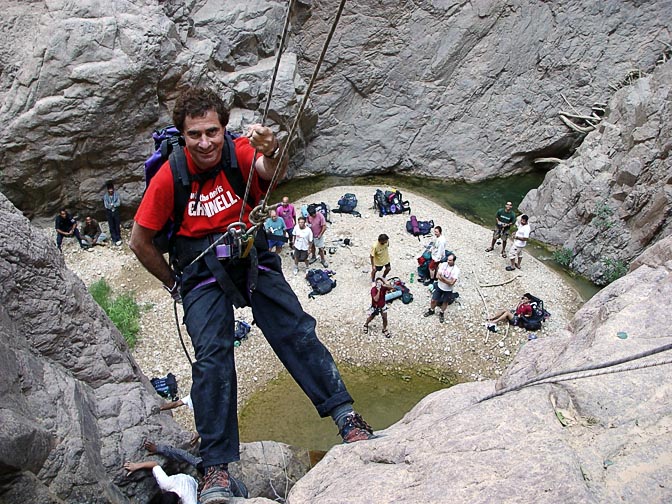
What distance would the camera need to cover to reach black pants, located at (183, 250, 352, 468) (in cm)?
318

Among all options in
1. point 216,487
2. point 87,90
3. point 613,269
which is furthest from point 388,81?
point 216,487

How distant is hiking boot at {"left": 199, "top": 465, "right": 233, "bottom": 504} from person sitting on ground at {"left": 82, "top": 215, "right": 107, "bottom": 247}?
9860mm

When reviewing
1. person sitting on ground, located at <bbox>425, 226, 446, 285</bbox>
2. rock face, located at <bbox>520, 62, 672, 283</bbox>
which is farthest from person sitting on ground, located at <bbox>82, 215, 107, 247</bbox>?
rock face, located at <bbox>520, 62, 672, 283</bbox>

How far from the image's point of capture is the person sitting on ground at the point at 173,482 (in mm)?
3654

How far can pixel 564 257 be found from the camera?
1248cm

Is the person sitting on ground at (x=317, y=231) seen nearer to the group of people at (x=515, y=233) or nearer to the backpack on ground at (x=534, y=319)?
the group of people at (x=515, y=233)

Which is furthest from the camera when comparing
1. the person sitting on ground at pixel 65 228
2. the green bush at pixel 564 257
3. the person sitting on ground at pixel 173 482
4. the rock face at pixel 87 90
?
the green bush at pixel 564 257

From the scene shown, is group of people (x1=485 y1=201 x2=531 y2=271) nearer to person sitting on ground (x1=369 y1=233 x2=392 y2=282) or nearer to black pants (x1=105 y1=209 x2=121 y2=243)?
person sitting on ground (x1=369 y1=233 x2=392 y2=282)

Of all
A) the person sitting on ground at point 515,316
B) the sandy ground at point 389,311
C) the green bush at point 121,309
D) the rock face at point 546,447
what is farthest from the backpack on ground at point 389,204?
the rock face at point 546,447

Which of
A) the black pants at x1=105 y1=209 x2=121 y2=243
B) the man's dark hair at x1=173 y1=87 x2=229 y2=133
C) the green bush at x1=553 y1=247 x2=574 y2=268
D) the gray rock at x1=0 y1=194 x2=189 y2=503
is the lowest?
the green bush at x1=553 y1=247 x2=574 y2=268

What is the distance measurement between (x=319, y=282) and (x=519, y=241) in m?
4.36

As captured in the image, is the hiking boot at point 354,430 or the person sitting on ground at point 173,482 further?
the person sitting on ground at point 173,482

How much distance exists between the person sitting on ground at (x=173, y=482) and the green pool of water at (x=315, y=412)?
3762 millimetres

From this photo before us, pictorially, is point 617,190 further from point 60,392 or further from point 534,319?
point 60,392
